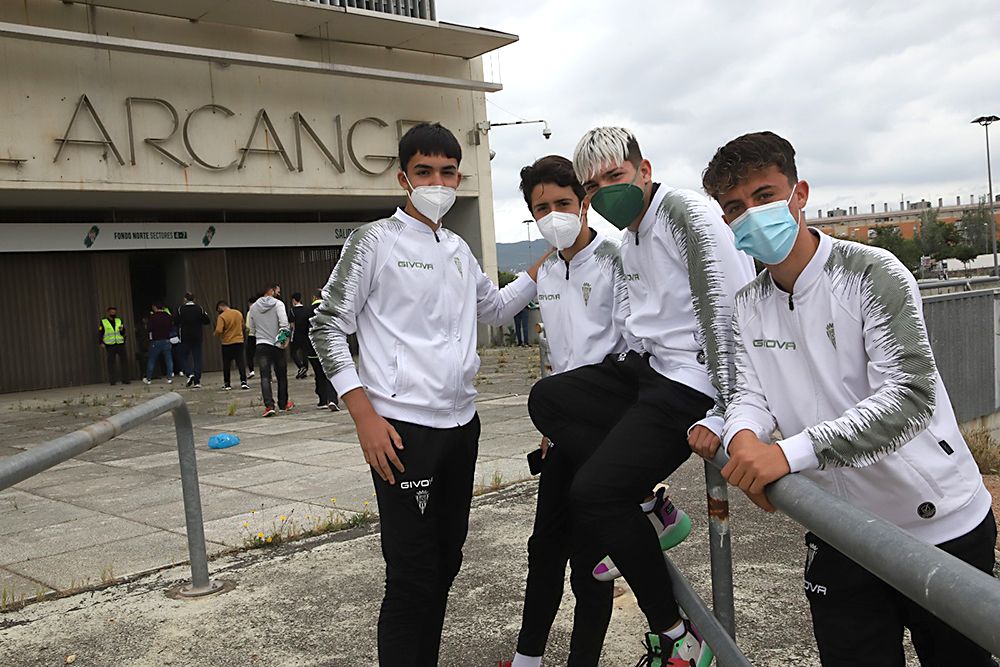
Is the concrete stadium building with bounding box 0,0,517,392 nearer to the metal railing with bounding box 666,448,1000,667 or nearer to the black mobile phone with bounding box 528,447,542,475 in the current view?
the black mobile phone with bounding box 528,447,542,475

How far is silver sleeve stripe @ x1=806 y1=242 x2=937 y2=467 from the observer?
1909mm

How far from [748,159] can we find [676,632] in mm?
1374

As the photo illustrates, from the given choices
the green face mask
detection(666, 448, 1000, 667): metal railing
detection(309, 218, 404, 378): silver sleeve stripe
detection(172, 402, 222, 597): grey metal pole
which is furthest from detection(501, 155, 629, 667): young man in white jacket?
detection(172, 402, 222, 597): grey metal pole

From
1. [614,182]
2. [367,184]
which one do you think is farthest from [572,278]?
[367,184]

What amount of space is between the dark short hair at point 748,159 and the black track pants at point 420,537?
4.02 ft

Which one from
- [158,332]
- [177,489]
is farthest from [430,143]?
[158,332]

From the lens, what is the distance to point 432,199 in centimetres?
304

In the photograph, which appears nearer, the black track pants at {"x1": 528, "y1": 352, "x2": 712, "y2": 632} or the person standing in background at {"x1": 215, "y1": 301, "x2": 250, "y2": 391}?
the black track pants at {"x1": 528, "y1": 352, "x2": 712, "y2": 632}

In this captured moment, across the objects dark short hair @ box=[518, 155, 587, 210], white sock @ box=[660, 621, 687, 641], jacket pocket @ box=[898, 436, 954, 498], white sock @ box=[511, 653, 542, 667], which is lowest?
white sock @ box=[511, 653, 542, 667]

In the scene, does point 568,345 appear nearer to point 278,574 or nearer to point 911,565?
point 911,565

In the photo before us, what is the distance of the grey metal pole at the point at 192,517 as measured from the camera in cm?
451

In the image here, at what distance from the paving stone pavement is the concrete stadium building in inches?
320

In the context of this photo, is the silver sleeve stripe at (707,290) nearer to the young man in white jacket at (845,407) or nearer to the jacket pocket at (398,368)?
the young man in white jacket at (845,407)

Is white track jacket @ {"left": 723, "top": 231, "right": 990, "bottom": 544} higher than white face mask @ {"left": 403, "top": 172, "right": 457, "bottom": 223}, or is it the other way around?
white face mask @ {"left": 403, "top": 172, "right": 457, "bottom": 223}
